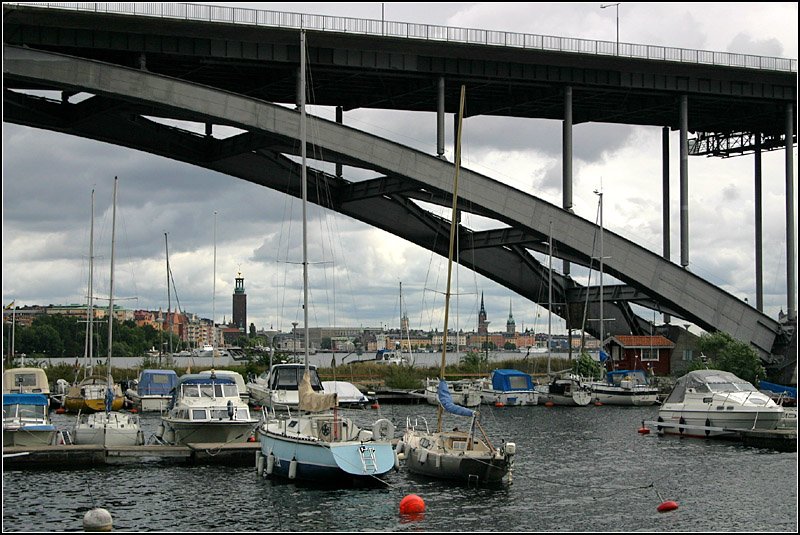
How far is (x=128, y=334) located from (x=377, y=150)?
112495 mm

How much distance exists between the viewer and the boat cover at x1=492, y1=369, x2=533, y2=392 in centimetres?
7881

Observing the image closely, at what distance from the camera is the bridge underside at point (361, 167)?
5994 centimetres

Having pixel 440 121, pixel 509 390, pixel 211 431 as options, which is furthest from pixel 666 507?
pixel 509 390

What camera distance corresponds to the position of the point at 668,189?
85375 millimetres

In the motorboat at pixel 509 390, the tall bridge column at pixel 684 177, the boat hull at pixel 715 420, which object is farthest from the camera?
the motorboat at pixel 509 390

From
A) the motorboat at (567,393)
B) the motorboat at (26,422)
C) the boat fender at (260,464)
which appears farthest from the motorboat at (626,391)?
the motorboat at (26,422)

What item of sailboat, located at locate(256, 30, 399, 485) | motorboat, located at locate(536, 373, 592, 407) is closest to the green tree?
motorboat, located at locate(536, 373, 592, 407)

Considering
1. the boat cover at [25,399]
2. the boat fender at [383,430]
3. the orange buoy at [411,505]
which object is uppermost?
the boat cover at [25,399]

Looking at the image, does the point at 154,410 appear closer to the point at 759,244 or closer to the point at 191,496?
the point at 191,496

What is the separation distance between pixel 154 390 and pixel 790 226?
155 ft

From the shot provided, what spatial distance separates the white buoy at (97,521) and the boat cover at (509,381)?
168ft

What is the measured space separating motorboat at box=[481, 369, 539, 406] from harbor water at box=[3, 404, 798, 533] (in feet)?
93.8

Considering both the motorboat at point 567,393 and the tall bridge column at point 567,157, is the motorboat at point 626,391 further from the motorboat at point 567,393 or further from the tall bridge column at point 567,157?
the tall bridge column at point 567,157

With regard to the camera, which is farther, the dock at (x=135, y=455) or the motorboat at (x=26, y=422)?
the motorboat at (x=26, y=422)
